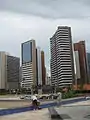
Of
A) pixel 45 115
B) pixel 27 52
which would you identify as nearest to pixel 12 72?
pixel 27 52

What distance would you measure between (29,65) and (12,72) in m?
15.8

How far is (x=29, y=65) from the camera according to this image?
5335 inches

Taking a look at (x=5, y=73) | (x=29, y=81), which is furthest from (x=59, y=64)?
(x=5, y=73)

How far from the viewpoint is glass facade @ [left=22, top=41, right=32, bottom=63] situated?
454ft

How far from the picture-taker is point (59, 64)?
404 ft

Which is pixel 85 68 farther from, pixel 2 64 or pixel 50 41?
pixel 2 64

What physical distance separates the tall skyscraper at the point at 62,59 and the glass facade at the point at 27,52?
41.5ft

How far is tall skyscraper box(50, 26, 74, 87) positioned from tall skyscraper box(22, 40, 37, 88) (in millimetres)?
9977

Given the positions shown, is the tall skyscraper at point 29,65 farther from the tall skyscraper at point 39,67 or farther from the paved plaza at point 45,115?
the paved plaza at point 45,115

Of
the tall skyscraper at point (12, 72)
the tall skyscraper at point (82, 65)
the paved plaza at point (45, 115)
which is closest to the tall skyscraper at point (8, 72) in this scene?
the tall skyscraper at point (12, 72)

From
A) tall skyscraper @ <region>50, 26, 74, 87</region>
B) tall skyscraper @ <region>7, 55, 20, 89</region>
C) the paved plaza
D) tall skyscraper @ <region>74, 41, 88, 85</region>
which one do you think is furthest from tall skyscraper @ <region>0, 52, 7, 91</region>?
the paved plaza

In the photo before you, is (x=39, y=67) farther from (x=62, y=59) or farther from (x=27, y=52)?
(x=62, y=59)

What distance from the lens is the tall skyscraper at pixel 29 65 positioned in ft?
437

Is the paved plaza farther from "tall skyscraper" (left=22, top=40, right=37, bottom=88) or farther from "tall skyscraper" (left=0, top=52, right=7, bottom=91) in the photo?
"tall skyscraper" (left=0, top=52, right=7, bottom=91)
